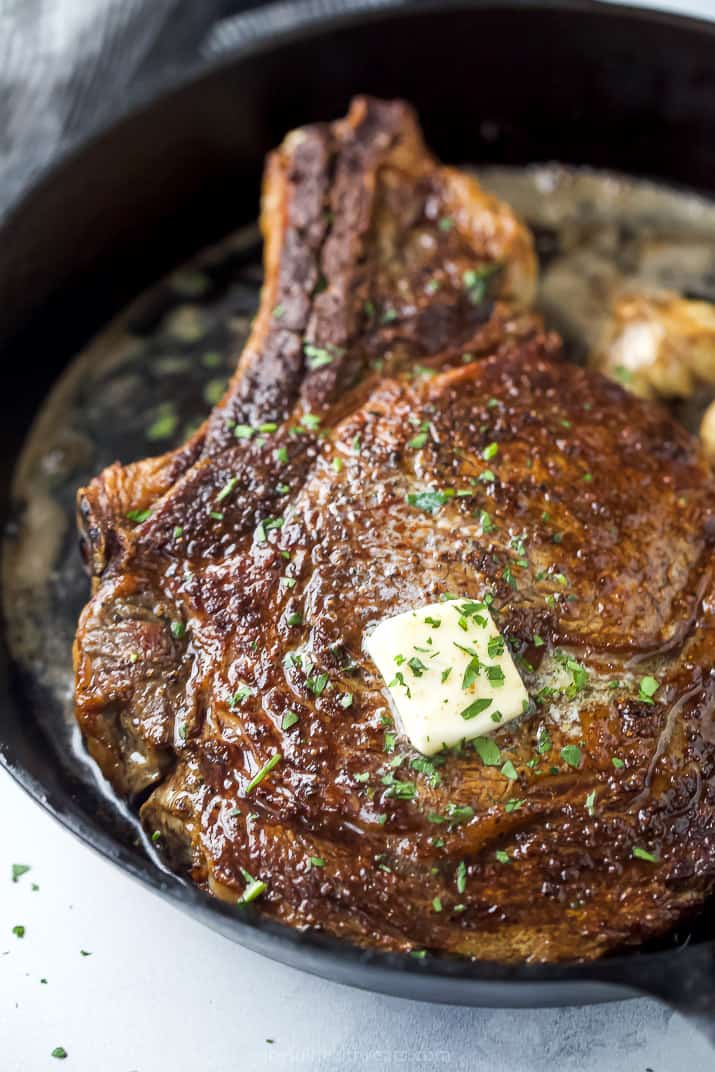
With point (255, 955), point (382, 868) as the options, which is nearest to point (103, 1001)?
point (255, 955)

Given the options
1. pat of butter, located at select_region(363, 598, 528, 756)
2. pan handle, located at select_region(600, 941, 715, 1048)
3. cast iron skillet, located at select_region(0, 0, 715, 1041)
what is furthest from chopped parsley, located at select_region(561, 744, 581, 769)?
cast iron skillet, located at select_region(0, 0, 715, 1041)

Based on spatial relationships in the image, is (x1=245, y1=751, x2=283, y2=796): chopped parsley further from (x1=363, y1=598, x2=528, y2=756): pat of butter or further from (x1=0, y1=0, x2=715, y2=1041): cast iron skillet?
(x1=0, y1=0, x2=715, y2=1041): cast iron skillet

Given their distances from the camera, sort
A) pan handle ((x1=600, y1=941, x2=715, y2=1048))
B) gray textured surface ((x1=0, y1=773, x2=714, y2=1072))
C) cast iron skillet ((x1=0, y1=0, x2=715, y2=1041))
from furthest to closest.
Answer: cast iron skillet ((x1=0, y1=0, x2=715, y2=1041)), gray textured surface ((x1=0, y1=773, x2=714, y2=1072)), pan handle ((x1=600, y1=941, x2=715, y2=1048))

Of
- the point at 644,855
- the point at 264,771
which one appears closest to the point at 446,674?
the point at 264,771

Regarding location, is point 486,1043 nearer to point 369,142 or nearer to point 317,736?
point 317,736

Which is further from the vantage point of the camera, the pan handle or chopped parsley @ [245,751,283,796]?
chopped parsley @ [245,751,283,796]

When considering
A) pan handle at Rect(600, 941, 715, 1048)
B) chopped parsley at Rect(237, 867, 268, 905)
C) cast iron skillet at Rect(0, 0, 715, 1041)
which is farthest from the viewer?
cast iron skillet at Rect(0, 0, 715, 1041)

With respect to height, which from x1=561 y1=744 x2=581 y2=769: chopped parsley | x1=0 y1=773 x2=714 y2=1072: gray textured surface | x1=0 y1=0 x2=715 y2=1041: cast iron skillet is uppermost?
x1=0 y1=0 x2=715 y2=1041: cast iron skillet

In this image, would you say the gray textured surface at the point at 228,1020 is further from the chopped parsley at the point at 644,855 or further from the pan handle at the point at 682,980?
the pan handle at the point at 682,980
